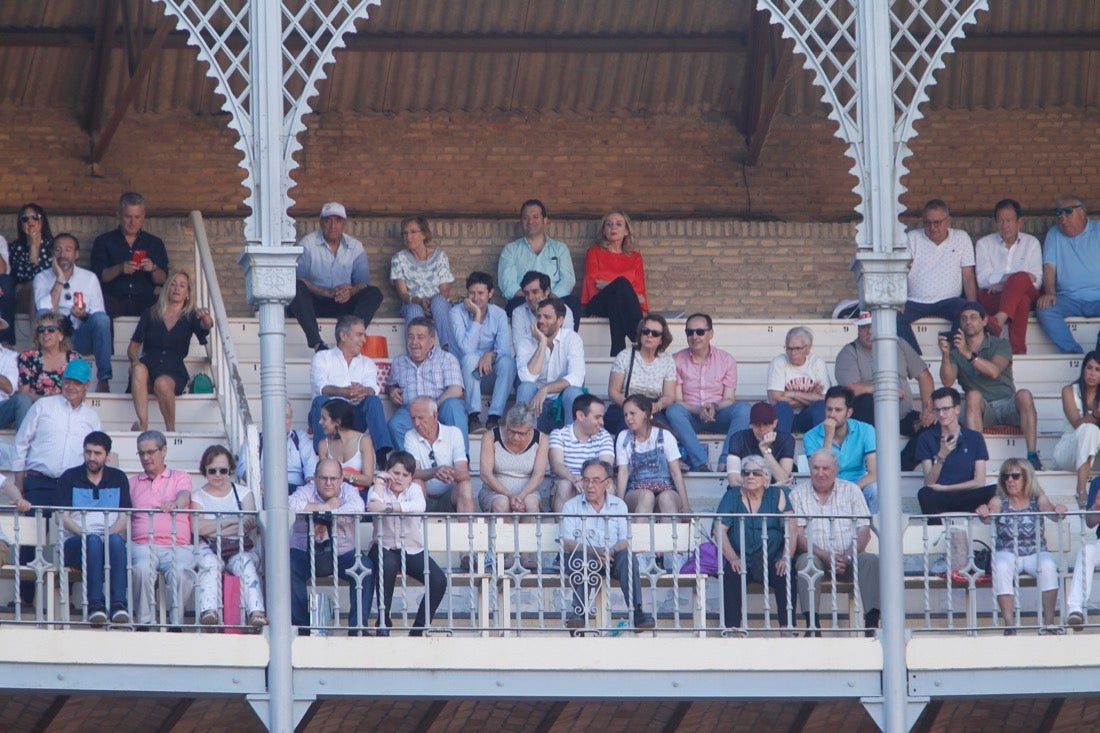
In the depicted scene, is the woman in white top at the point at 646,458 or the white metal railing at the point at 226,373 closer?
the white metal railing at the point at 226,373

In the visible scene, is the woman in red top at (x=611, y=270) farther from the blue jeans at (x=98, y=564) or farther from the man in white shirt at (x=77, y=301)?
the blue jeans at (x=98, y=564)

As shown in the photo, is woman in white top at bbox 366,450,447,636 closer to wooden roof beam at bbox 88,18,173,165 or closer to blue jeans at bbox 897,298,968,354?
wooden roof beam at bbox 88,18,173,165

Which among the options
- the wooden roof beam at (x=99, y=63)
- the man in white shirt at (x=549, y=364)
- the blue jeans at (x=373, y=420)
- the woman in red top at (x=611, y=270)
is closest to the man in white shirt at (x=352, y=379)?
the blue jeans at (x=373, y=420)

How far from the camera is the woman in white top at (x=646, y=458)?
1352cm

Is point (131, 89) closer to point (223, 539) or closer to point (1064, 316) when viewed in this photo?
point (223, 539)

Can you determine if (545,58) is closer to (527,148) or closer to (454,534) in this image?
(527,148)

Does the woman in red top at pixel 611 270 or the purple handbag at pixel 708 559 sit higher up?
the woman in red top at pixel 611 270

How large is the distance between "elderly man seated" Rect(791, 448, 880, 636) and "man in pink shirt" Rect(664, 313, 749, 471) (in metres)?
1.99

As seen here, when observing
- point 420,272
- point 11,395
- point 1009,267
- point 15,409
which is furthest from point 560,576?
point 1009,267

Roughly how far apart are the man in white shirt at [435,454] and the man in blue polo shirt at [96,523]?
1.91 metres

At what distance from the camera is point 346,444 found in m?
13.6

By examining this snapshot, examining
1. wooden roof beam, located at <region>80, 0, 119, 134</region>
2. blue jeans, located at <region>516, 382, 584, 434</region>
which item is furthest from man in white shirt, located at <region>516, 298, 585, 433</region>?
wooden roof beam, located at <region>80, 0, 119, 134</region>

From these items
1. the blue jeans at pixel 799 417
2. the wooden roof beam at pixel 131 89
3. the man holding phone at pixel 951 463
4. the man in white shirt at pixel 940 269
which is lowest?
the man holding phone at pixel 951 463

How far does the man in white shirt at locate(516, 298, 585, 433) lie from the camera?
1486 cm
